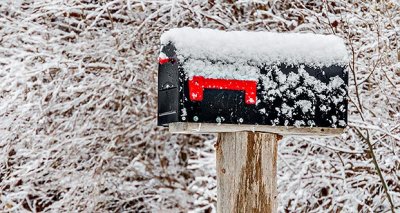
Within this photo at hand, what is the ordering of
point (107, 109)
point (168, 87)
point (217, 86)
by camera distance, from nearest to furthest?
point (217, 86)
point (168, 87)
point (107, 109)

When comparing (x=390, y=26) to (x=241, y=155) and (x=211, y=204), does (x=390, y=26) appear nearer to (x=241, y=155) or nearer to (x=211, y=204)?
(x=211, y=204)

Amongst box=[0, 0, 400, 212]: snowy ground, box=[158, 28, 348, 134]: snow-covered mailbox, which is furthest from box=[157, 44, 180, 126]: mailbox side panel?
box=[0, 0, 400, 212]: snowy ground

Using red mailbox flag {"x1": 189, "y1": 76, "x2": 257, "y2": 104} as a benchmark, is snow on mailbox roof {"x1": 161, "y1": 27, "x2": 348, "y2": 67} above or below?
above

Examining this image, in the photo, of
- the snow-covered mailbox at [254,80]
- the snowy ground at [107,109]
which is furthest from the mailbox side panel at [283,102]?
the snowy ground at [107,109]

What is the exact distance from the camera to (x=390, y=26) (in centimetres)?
506

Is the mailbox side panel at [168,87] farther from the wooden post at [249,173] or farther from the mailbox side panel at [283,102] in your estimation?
the wooden post at [249,173]

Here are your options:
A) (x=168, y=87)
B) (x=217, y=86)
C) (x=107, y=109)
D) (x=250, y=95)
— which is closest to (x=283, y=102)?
(x=250, y=95)

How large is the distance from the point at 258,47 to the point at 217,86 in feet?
0.65

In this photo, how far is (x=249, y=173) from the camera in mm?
2295

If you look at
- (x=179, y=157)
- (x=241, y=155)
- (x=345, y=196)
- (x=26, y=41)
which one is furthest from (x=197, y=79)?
(x=179, y=157)

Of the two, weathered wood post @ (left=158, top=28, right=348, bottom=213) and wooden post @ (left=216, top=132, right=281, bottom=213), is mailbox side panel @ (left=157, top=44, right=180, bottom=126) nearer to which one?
weathered wood post @ (left=158, top=28, right=348, bottom=213)

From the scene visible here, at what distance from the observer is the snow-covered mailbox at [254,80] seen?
2205 millimetres

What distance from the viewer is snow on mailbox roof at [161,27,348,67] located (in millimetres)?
2227

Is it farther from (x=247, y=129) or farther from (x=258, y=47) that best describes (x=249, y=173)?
(x=258, y=47)
